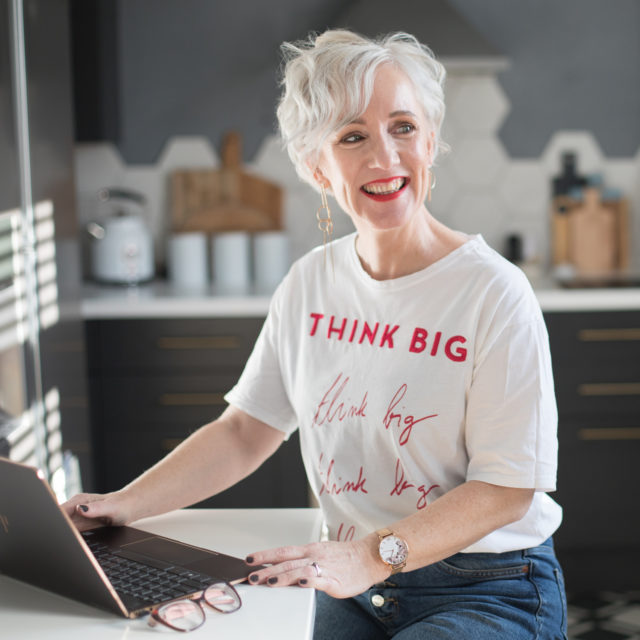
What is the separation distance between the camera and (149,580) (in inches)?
44.6

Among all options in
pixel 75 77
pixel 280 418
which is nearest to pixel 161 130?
pixel 75 77

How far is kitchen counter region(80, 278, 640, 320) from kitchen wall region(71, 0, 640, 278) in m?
0.53

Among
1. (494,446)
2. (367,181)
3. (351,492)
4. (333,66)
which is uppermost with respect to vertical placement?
(333,66)

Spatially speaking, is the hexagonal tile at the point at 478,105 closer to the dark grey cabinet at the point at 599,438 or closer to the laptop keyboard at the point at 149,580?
the dark grey cabinet at the point at 599,438

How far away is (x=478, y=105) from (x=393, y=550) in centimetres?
256

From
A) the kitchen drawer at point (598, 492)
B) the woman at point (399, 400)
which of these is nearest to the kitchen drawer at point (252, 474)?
the kitchen drawer at point (598, 492)

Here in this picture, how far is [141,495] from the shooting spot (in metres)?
1.41

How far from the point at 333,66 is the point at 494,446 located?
0.63 m

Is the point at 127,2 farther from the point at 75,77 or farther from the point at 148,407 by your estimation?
the point at 148,407

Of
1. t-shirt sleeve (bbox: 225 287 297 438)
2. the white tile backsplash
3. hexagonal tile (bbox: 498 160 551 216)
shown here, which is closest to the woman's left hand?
t-shirt sleeve (bbox: 225 287 297 438)

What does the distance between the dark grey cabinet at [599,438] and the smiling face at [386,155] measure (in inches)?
60.8

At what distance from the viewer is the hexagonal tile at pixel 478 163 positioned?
351 cm

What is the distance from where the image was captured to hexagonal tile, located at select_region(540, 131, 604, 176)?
3480 millimetres

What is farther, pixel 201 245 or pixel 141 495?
pixel 201 245
